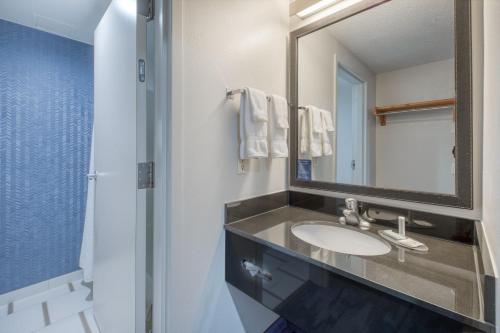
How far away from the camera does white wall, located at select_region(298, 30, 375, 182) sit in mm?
1250

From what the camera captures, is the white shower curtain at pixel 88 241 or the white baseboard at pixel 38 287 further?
the white shower curtain at pixel 88 241

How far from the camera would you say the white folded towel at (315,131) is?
1352mm

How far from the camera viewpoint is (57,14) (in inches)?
63.7

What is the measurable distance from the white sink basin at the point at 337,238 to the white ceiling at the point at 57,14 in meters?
1.91

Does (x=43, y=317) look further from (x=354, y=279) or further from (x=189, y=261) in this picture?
(x=354, y=279)

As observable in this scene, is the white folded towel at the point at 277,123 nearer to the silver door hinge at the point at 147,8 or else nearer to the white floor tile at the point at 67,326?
the silver door hinge at the point at 147,8

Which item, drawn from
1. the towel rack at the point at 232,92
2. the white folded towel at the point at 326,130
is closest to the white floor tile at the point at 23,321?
the towel rack at the point at 232,92

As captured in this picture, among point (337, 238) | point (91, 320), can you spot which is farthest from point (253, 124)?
point (91, 320)

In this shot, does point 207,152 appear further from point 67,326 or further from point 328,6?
point 67,326

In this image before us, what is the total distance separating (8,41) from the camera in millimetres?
1682

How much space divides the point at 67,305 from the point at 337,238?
1.97m

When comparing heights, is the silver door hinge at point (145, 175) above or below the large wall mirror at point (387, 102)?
below

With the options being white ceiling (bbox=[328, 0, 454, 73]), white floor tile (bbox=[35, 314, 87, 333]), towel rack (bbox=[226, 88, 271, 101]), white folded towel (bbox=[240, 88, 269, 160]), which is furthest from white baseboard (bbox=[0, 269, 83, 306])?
white ceiling (bbox=[328, 0, 454, 73])

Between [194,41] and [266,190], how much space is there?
2.66ft
